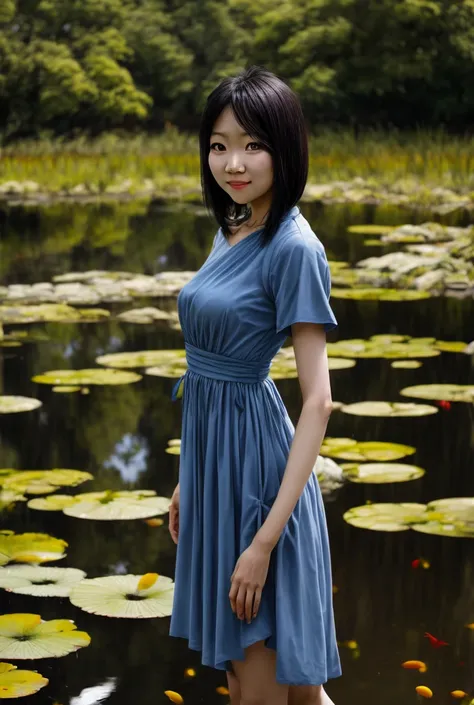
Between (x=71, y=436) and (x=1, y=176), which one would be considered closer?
(x=71, y=436)

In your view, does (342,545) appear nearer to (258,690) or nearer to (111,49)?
(258,690)

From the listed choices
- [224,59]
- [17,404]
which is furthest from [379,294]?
[224,59]

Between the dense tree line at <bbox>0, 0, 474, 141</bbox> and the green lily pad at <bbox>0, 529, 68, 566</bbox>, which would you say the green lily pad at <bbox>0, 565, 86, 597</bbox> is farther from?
the dense tree line at <bbox>0, 0, 474, 141</bbox>

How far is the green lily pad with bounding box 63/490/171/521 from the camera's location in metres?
3.36

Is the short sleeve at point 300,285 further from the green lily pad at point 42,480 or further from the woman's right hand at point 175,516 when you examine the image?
the green lily pad at point 42,480

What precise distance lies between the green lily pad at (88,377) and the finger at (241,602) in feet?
11.0

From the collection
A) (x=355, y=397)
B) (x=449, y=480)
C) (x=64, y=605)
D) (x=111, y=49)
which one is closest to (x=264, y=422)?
(x=64, y=605)

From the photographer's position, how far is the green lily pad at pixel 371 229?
973cm

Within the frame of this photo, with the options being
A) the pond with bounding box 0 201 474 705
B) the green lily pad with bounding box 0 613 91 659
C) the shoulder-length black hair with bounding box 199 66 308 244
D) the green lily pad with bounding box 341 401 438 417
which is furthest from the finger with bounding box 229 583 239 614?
the green lily pad with bounding box 341 401 438 417

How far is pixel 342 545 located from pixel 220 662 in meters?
1.47

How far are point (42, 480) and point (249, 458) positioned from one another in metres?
2.13

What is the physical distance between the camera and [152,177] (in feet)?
47.5

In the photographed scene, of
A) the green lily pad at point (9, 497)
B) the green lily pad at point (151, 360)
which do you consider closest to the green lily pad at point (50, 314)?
the green lily pad at point (151, 360)

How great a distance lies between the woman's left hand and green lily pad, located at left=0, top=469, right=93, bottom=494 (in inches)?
79.8
